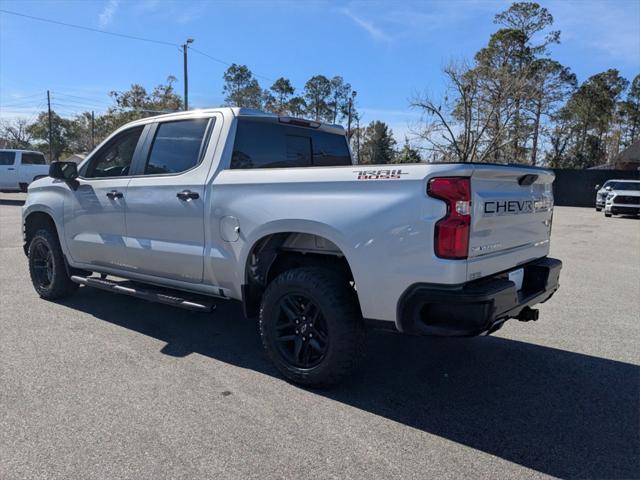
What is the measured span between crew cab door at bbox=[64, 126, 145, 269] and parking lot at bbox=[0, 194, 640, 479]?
73 cm

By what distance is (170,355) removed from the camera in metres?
4.42

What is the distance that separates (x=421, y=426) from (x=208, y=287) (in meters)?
2.08

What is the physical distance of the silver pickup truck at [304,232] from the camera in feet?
10.1

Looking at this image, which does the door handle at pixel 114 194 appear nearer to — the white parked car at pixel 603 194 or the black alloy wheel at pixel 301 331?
the black alloy wheel at pixel 301 331

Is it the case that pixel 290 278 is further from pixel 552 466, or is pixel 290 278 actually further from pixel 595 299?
pixel 595 299

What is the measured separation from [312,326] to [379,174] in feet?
4.03

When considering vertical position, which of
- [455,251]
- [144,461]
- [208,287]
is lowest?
[144,461]

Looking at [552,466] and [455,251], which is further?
[455,251]

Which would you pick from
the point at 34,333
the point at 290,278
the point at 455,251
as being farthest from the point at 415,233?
the point at 34,333

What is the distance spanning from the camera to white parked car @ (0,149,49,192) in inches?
847

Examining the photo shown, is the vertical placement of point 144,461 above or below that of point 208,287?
below

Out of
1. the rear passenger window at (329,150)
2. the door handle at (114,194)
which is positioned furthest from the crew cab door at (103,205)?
the rear passenger window at (329,150)

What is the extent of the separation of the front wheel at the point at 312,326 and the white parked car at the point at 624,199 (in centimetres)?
2362

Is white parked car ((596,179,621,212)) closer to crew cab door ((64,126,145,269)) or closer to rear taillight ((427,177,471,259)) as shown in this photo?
crew cab door ((64,126,145,269))
